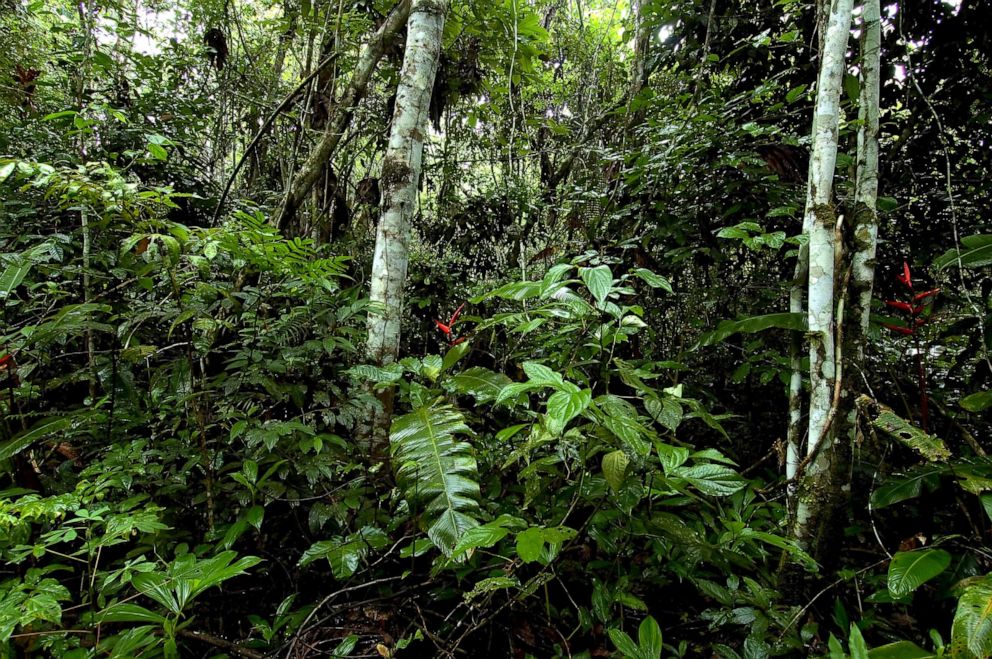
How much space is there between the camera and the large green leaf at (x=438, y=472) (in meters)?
1.54

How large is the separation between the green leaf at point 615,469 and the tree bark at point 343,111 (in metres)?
2.83

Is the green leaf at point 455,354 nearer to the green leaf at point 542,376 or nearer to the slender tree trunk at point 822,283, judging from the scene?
the green leaf at point 542,376

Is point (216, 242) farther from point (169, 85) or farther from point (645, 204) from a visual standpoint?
point (169, 85)

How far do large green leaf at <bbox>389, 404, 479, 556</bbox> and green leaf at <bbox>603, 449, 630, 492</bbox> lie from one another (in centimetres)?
44

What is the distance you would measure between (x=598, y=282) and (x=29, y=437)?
7.46ft

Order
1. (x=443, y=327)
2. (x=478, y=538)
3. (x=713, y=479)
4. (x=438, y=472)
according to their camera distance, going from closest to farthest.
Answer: (x=478, y=538), (x=713, y=479), (x=438, y=472), (x=443, y=327)

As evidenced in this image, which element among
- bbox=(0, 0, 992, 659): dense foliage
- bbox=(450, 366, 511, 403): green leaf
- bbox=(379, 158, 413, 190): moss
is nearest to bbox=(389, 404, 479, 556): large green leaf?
bbox=(0, 0, 992, 659): dense foliage

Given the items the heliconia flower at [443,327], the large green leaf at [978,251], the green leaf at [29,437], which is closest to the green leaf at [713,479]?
the heliconia flower at [443,327]

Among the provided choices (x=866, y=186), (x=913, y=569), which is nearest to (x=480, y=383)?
(x=913, y=569)

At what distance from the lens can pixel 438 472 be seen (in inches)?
65.0

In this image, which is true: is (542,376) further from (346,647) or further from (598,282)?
(346,647)

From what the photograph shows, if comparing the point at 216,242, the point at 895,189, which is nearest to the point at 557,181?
the point at 895,189

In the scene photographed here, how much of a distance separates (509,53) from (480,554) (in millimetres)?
4410

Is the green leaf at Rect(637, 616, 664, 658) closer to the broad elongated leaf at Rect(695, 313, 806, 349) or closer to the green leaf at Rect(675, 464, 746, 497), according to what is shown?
the green leaf at Rect(675, 464, 746, 497)
